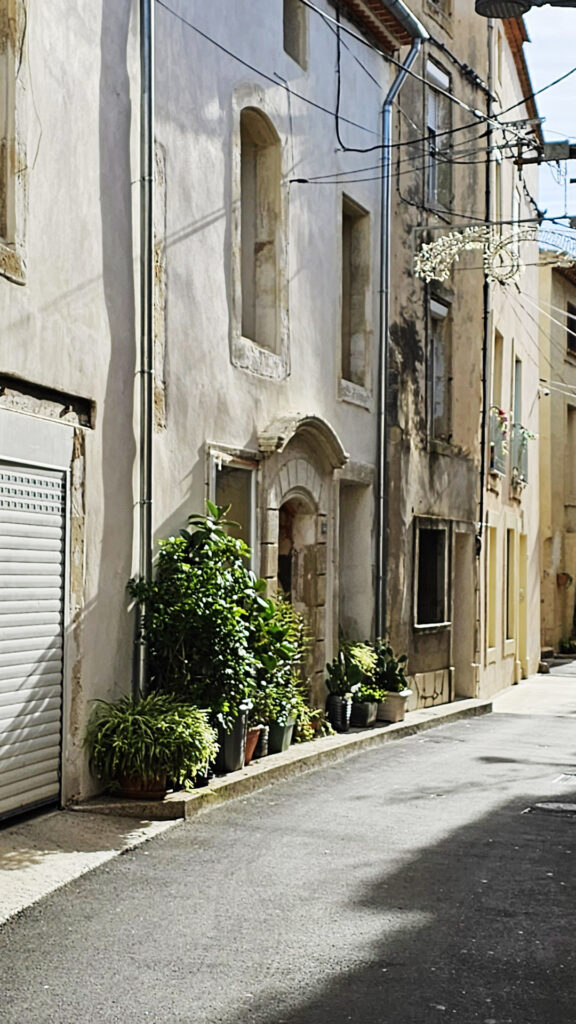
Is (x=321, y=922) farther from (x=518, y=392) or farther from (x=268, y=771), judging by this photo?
(x=518, y=392)

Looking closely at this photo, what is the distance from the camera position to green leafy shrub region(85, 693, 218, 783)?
878cm

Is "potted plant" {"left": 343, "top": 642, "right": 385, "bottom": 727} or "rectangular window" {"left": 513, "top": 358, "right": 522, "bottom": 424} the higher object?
"rectangular window" {"left": 513, "top": 358, "right": 522, "bottom": 424}

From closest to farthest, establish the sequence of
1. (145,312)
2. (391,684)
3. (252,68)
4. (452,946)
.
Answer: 1. (452,946)
2. (145,312)
3. (252,68)
4. (391,684)

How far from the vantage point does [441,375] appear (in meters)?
18.9

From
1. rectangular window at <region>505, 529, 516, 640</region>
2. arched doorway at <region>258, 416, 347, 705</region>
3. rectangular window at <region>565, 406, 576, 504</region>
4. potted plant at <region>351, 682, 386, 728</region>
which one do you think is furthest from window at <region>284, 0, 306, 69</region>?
rectangular window at <region>565, 406, 576, 504</region>

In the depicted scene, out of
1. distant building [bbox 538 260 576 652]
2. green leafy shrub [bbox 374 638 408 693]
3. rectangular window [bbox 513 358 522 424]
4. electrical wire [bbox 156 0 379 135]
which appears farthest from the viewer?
distant building [bbox 538 260 576 652]

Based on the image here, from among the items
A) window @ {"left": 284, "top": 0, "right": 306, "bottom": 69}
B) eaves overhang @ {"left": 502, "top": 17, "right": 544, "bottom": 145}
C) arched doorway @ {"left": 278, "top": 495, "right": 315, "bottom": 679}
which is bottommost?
arched doorway @ {"left": 278, "top": 495, "right": 315, "bottom": 679}

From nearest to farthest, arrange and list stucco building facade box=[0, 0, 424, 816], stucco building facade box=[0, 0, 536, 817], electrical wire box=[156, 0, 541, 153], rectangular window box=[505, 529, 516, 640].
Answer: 1. stucco building facade box=[0, 0, 424, 816]
2. stucco building facade box=[0, 0, 536, 817]
3. electrical wire box=[156, 0, 541, 153]
4. rectangular window box=[505, 529, 516, 640]

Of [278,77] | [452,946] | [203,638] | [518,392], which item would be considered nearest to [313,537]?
[203,638]

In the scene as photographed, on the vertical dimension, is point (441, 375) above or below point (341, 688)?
above

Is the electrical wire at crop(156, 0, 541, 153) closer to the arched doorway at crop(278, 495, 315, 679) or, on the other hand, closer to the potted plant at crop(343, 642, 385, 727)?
the arched doorway at crop(278, 495, 315, 679)

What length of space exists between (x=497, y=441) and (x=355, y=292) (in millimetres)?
6675

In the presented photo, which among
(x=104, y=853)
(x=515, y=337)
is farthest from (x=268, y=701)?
(x=515, y=337)

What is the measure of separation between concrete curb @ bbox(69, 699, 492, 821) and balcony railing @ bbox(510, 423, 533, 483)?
312 inches
